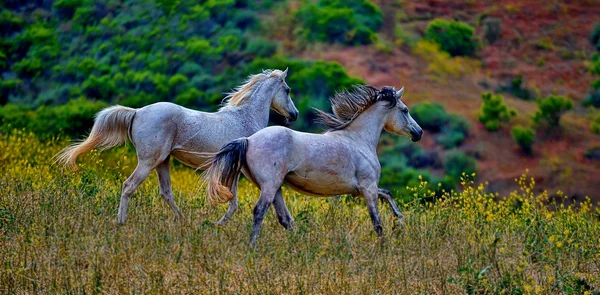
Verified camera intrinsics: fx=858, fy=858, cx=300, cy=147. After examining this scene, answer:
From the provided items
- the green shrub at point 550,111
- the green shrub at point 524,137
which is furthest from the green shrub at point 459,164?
the green shrub at point 550,111

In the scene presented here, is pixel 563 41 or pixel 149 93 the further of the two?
pixel 563 41

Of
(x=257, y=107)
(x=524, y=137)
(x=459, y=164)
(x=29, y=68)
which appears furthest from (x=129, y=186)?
(x=29, y=68)

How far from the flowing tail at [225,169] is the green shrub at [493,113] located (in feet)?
85.4

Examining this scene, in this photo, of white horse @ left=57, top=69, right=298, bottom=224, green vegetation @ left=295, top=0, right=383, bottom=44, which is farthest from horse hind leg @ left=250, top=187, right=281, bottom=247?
green vegetation @ left=295, top=0, right=383, bottom=44

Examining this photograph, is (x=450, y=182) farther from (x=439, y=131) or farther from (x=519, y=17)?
(x=519, y=17)

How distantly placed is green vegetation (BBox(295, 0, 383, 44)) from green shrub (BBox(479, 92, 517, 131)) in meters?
6.12

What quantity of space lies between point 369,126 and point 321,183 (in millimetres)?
1306

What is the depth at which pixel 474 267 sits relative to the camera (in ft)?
26.5

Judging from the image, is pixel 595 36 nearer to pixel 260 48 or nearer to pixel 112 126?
pixel 260 48

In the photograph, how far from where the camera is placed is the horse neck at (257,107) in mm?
11711

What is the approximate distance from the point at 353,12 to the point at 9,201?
97.3 feet

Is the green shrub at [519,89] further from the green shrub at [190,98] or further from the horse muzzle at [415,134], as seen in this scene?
the horse muzzle at [415,134]

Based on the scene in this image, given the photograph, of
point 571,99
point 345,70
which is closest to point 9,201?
point 345,70

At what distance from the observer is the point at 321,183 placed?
30.8ft
